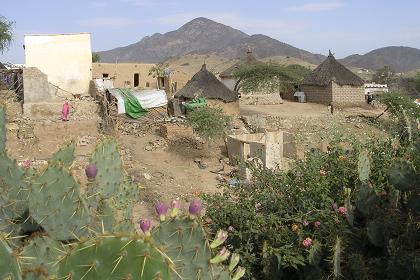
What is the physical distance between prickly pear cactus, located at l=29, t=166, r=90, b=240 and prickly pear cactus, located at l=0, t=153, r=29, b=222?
426 millimetres

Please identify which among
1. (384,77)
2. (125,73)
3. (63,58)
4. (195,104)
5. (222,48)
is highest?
(222,48)

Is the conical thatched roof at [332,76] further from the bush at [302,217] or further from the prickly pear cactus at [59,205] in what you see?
the prickly pear cactus at [59,205]

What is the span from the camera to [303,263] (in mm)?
4406

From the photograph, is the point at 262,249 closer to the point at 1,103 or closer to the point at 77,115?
the point at 1,103

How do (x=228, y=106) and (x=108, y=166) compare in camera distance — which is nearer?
(x=108, y=166)

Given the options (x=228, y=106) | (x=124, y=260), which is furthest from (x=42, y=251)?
(x=228, y=106)

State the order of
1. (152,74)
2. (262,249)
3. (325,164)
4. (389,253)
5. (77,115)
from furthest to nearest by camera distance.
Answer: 1. (152,74)
2. (77,115)
3. (325,164)
4. (262,249)
5. (389,253)

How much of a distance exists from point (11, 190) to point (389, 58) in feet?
488

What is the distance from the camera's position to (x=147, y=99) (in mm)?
19984

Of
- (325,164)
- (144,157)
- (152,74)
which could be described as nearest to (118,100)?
(144,157)

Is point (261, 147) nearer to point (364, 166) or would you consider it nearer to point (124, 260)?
point (364, 166)

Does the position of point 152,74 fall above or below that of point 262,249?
above

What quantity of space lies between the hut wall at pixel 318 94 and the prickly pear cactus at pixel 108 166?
23.9 metres

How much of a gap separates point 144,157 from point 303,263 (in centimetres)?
1018
